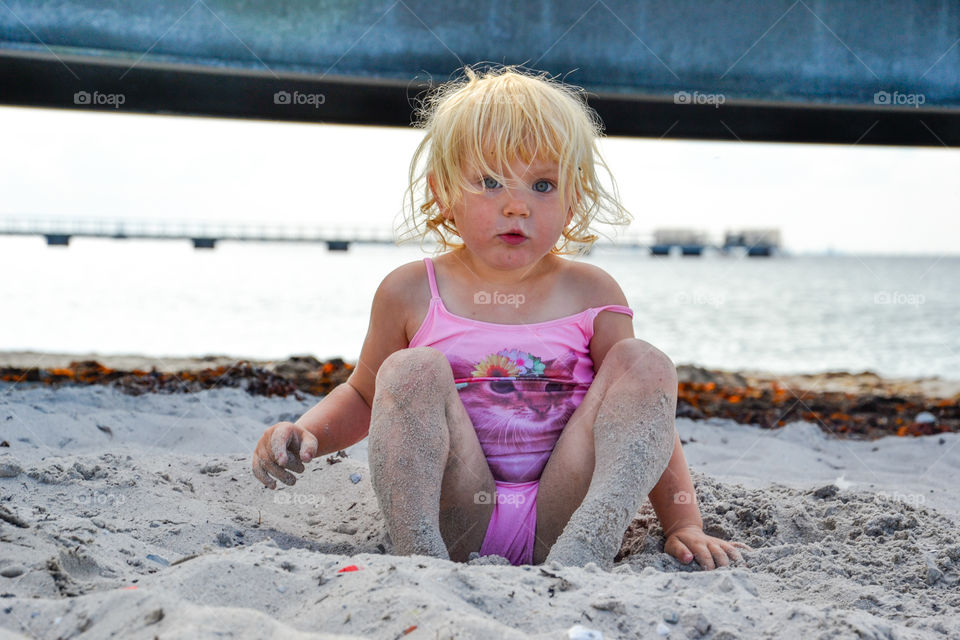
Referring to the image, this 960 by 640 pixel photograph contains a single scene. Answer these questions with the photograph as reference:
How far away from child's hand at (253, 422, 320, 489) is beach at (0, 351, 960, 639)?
0.66 feet

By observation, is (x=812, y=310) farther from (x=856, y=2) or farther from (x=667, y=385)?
(x=667, y=385)

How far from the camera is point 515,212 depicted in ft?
6.00

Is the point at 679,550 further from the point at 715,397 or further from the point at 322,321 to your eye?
the point at 322,321

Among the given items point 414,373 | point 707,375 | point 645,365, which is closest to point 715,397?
point 707,375

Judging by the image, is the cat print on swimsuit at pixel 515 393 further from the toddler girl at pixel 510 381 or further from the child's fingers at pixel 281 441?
the child's fingers at pixel 281 441

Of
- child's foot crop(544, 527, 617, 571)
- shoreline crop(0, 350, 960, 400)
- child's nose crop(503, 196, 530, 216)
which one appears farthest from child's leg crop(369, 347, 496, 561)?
shoreline crop(0, 350, 960, 400)

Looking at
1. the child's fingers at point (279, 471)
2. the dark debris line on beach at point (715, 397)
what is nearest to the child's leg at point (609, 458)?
the child's fingers at point (279, 471)

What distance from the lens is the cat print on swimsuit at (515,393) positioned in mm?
1955

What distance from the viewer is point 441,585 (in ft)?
4.37

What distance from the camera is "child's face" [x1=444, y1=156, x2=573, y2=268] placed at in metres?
1.84

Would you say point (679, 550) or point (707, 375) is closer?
point (679, 550)

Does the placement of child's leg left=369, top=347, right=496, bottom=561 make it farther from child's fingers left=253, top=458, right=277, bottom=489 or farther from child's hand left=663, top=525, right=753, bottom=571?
child's hand left=663, top=525, right=753, bottom=571

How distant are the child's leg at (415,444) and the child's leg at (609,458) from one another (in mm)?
252

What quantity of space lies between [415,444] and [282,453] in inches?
12.2
